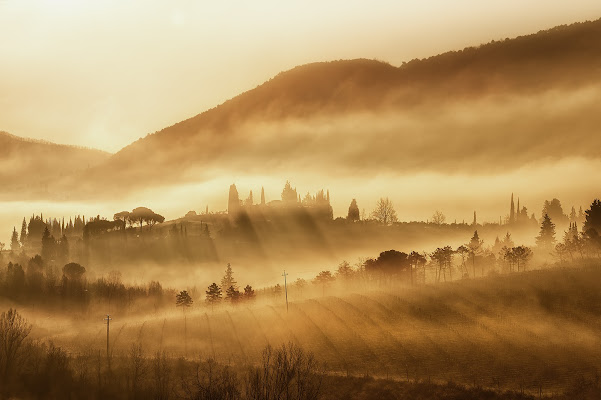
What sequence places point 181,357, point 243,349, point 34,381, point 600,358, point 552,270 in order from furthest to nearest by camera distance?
1. point 552,270
2. point 243,349
3. point 181,357
4. point 600,358
5. point 34,381

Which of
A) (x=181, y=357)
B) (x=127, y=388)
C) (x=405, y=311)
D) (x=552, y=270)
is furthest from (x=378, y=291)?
(x=127, y=388)

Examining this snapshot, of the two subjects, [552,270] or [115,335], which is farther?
[552,270]

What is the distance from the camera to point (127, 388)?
108m

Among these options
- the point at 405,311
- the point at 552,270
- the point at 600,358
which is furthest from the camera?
the point at 552,270

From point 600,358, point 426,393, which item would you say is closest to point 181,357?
point 426,393

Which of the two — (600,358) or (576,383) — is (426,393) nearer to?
(576,383)

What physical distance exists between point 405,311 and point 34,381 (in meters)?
87.4

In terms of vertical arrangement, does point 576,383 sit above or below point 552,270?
below

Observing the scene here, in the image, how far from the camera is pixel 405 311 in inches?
6280

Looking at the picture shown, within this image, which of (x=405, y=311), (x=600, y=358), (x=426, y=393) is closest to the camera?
(x=426, y=393)

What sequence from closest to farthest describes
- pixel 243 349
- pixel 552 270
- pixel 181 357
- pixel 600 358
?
1. pixel 600 358
2. pixel 181 357
3. pixel 243 349
4. pixel 552 270

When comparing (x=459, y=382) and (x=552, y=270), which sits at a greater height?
(x=552, y=270)

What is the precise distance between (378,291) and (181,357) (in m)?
74.4

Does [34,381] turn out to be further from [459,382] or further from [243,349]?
[459,382]
